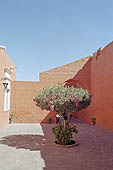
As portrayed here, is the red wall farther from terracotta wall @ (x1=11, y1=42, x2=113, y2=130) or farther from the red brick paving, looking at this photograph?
the red brick paving

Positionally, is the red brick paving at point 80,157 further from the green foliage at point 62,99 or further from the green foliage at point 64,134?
the green foliage at point 62,99

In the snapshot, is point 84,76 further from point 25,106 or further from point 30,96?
point 25,106

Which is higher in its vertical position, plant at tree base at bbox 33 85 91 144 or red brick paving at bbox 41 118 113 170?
plant at tree base at bbox 33 85 91 144

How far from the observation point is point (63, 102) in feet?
19.8

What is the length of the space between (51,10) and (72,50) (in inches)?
168

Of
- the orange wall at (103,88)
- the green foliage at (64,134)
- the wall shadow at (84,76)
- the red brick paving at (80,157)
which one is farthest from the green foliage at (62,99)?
the wall shadow at (84,76)

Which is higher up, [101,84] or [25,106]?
[101,84]

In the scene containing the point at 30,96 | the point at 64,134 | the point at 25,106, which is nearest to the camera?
the point at 64,134

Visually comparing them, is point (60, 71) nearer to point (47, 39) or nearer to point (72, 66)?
point (72, 66)

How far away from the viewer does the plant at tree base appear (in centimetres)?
613

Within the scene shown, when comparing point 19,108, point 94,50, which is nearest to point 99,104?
point 94,50

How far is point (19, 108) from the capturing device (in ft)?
43.3

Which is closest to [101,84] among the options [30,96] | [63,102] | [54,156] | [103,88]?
[103,88]

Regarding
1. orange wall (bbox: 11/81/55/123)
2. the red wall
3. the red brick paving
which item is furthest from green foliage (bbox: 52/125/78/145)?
orange wall (bbox: 11/81/55/123)
